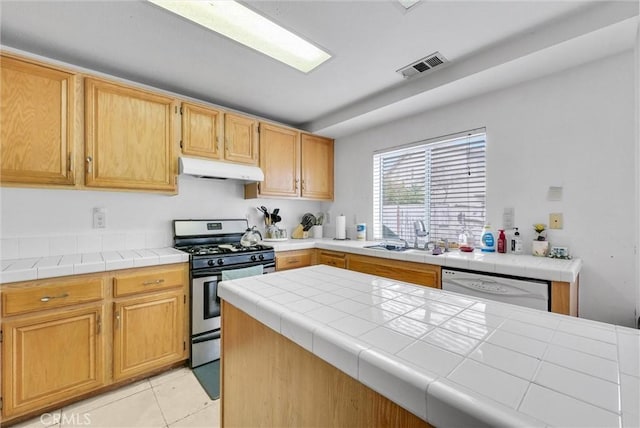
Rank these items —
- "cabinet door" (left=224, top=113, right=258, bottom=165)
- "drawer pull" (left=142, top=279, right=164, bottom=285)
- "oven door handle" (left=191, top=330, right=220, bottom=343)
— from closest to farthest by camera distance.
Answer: "drawer pull" (left=142, top=279, right=164, bottom=285), "oven door handle" (left=191, top=330, right=220, bottom=343), "cabinet door" (left=224, top=113, right=258, bottom=165)

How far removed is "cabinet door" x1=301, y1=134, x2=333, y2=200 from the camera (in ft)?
11.3

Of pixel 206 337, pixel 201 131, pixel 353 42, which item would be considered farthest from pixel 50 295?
pixel 353 42

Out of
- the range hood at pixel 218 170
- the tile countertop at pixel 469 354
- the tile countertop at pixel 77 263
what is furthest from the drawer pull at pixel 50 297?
→ the tile countertop at pixel 469 354

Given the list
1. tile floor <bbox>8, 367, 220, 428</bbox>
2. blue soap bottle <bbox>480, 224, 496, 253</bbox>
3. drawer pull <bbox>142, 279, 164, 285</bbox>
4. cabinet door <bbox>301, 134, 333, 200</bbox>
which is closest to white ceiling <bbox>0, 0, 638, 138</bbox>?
cabinet door <bbox>301, 134, 333, 200</bbox>

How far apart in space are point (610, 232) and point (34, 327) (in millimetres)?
3654

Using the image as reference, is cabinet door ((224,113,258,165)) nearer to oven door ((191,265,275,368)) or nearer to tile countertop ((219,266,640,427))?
oven door ((191,265,275,368))

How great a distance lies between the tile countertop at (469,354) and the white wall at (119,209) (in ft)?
6.64

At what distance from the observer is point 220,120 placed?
8.84 feet

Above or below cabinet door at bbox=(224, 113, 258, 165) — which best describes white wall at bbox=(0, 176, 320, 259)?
below

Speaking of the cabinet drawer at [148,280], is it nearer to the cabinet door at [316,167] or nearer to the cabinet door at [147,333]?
the cabinet door at [147,333]

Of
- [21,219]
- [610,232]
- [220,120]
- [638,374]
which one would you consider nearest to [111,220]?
[21,219]

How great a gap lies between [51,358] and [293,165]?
255 centimetres

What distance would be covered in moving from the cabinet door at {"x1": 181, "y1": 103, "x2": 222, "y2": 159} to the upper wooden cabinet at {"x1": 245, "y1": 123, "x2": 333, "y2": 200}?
0.50 m

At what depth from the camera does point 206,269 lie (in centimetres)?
231
